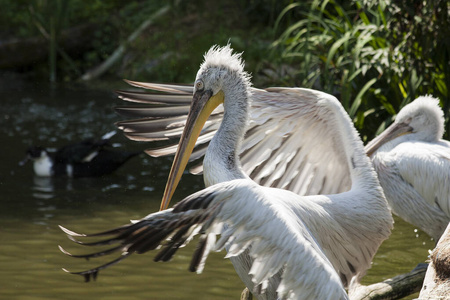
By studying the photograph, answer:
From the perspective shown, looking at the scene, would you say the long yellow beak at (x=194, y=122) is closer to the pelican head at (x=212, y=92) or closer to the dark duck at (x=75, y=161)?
the pelican head at (x=212, y=92)

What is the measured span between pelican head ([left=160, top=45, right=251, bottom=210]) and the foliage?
2632mm

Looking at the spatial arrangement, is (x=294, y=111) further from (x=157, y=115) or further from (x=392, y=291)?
(x=392, y=291)

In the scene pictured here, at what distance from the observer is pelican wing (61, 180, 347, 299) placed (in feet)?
7.57

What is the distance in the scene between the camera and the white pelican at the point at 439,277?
272 cm

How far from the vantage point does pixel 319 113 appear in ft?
11.3

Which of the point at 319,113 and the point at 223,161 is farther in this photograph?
the point at 319,113

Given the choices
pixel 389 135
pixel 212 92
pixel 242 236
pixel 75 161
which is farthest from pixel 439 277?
pixel 75 161

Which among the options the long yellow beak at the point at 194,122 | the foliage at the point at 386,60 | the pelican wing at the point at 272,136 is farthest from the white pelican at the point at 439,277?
the foliage at the point at 386,60

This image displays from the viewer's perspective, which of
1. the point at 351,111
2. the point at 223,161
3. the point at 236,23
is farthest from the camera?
the point at 236,23

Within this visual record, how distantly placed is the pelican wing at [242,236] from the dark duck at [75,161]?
4.64m

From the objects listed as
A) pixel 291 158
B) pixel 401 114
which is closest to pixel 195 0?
pixel 401 114

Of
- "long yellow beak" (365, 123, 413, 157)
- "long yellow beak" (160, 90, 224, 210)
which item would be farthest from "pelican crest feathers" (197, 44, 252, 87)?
"long yellow beak" (365, 123, 413, 157)

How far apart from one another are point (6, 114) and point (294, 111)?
21.7ft

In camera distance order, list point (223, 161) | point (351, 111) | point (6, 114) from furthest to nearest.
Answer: point (6, 114) → point (351, 111) → point (223, 161)
